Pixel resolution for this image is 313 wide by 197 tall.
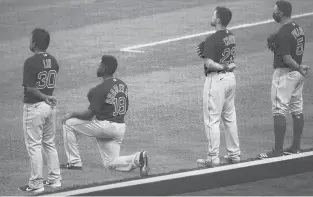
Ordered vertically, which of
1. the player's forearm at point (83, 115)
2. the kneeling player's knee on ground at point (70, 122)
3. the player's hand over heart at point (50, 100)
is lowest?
the kneeling player's knee on ground at point (70, 122)

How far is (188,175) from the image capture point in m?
11.2

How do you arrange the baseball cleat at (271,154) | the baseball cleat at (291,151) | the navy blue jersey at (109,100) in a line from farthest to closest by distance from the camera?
1. the baseball cleat at (291,151)
2. the baseball cleat at (271,154)
3. the navy blue jersey at (109,100)

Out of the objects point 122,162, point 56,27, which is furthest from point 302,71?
point 56,27

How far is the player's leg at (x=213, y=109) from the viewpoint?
1224cm

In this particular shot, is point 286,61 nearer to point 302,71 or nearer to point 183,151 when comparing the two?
point 302,71

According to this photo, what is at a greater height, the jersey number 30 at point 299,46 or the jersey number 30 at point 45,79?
the jersey number 30 at point 299,46

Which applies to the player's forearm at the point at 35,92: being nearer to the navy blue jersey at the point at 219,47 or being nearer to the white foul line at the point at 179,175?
the white foul line at the point at 179,175

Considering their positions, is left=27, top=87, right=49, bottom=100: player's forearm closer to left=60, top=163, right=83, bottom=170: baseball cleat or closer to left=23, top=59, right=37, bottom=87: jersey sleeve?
left=23, top=59, right=37, bottom=87: jersey sleeve

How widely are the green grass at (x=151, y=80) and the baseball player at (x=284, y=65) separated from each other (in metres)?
0.77

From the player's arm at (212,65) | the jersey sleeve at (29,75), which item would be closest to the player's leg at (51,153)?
the jersey sleeve at (29,75)

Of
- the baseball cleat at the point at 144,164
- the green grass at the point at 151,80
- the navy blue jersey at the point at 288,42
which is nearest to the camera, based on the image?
the baseball cleat at the point at 144,164

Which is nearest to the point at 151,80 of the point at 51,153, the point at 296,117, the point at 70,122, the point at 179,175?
the point at 296,117

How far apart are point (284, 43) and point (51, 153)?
139 inches

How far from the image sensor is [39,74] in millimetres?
11398
